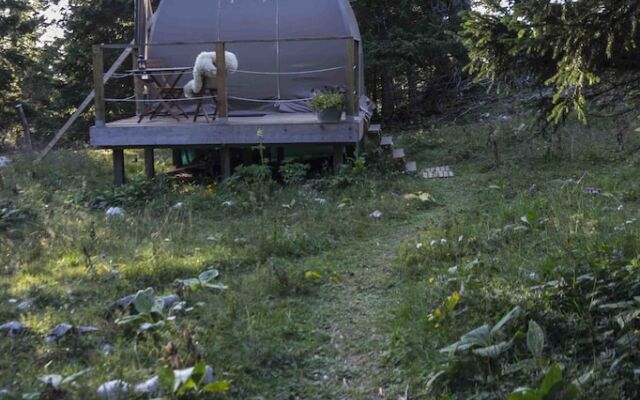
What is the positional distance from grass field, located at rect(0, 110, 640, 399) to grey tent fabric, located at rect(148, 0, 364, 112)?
3897mm

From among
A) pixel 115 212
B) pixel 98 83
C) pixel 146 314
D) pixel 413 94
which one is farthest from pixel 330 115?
pixel 413 94

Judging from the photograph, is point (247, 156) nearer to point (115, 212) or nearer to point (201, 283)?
point (115, 212)

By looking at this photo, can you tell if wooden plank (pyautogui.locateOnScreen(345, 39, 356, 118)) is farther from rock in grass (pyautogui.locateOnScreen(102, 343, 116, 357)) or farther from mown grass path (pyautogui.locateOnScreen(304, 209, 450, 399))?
rock in grass (pyautogui.locateOnScreen(102, 343, 116, 357))

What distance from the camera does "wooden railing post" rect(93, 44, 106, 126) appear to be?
9812 millimetres

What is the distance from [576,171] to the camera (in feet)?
29.7

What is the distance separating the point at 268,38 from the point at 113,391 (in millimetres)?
10067

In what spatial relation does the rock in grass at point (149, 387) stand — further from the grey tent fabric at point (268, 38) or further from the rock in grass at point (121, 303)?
the grey tent fabric at point (268, 38)

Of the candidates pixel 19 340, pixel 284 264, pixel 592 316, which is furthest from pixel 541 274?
pixel 19 340

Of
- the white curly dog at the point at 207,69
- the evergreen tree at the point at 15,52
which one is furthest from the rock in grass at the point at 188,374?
the evergreen tree at the point at 15,52

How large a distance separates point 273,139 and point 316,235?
3638 mm

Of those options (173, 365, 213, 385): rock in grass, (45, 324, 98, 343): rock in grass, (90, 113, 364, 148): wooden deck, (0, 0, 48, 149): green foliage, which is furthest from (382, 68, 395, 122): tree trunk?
(173, 365, 213, 385): rock in grass

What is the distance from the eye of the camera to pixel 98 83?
10.0m

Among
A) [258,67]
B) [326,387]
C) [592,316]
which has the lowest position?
[326,387]

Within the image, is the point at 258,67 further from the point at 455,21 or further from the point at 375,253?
the point at 375,253
